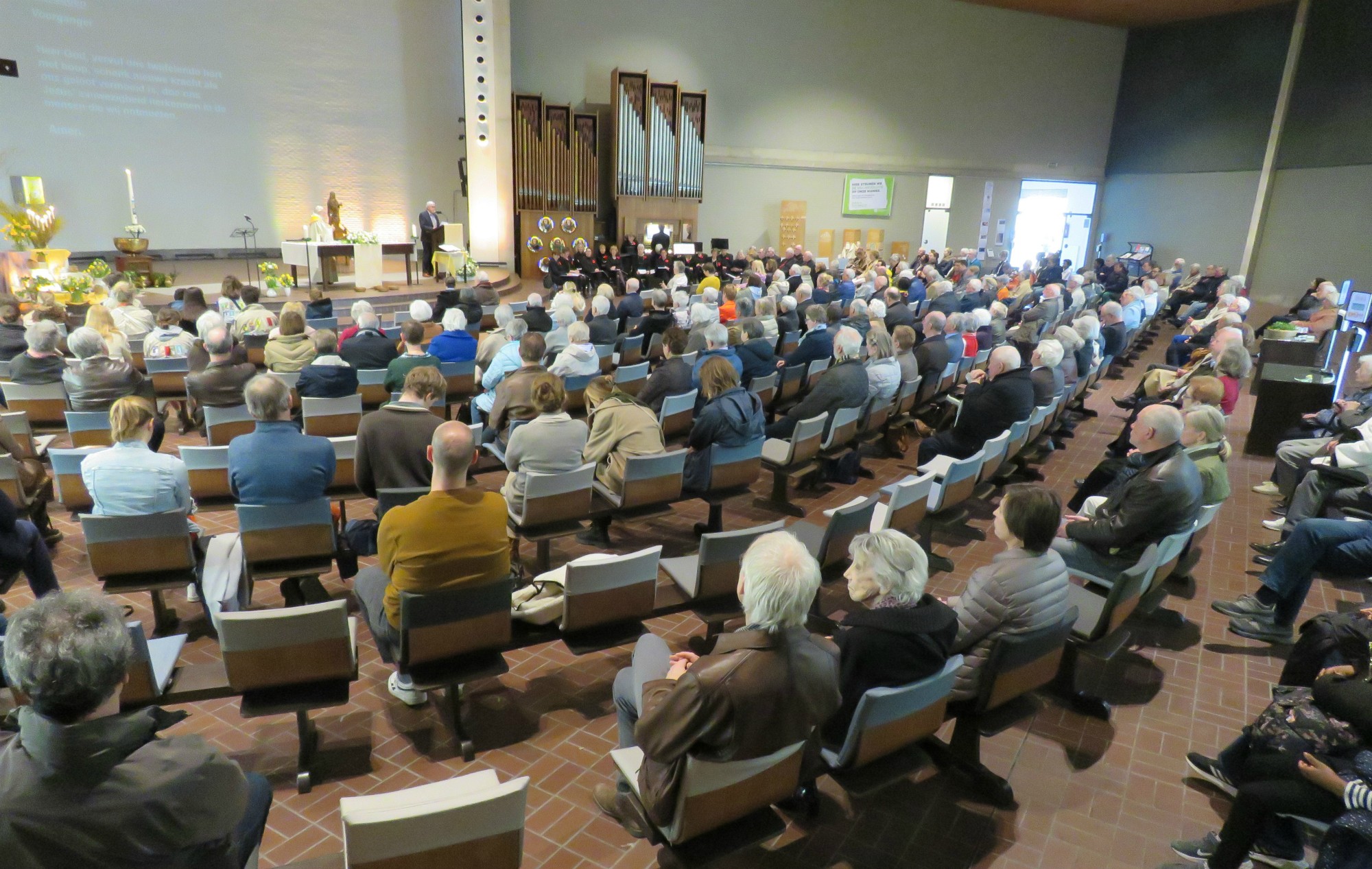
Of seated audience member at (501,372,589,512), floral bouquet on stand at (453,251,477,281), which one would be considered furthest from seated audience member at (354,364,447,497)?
floral bouquet on stand at (453,251,477,281)

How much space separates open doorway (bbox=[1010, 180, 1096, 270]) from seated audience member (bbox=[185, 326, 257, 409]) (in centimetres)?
2139

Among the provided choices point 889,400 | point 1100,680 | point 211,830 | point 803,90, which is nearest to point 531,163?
point 803,90

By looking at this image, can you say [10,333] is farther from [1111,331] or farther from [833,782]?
[1111,331]

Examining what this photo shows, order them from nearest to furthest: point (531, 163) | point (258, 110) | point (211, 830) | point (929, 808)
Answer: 1. point (211, 830)
2. point (929, 808)
3. point (258, 110)
4. point (531, 163)

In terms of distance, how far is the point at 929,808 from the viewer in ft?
9.41

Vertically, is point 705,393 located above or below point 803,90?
below

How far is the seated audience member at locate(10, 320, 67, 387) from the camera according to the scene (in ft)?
17.1

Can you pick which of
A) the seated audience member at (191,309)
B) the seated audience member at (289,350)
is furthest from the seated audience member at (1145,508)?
the seated audience member at (191,309)

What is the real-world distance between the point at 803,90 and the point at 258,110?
11.7 m

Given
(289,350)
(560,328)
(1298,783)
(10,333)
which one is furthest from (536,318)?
(1298,783)

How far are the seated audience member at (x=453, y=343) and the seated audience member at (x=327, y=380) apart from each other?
96 cm

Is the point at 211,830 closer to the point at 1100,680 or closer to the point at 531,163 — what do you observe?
the point at 1100,680

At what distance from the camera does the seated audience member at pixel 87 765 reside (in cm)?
145

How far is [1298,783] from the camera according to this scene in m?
2.36
